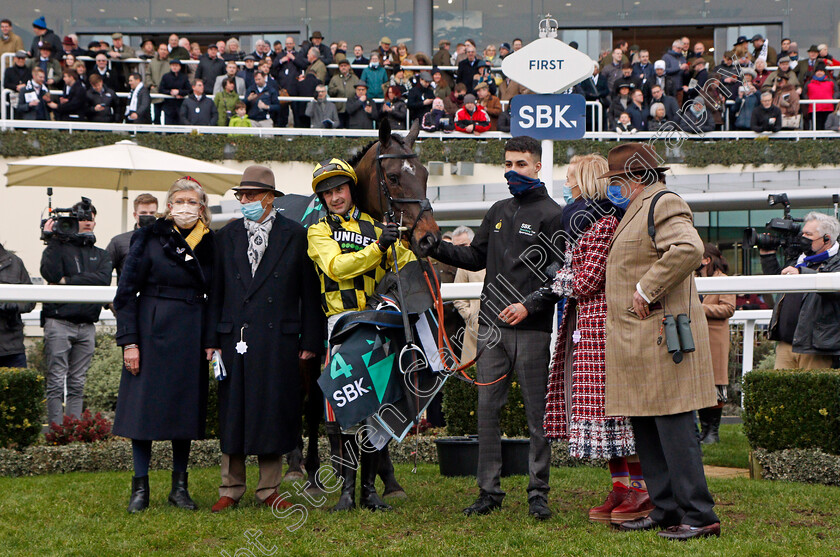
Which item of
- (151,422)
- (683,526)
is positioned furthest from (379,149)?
(683,526)

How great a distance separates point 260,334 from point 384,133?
1.39 meters

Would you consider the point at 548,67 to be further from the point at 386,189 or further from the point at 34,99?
Answer: the point at 34,99

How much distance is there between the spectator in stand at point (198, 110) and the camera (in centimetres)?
1780

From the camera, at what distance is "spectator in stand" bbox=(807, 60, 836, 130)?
1883 cm

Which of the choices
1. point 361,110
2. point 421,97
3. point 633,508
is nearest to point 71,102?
point 361,110

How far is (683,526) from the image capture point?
4723 mm

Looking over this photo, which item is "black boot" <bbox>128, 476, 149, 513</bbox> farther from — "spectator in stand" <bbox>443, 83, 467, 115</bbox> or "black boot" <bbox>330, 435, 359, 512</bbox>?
"spectator in stand" <bbox>443, 83, 467, 115</bbox>

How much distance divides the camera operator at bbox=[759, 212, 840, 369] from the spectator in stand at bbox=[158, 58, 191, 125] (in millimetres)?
12477

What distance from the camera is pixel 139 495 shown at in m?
5.74

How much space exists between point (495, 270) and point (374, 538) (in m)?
1.71

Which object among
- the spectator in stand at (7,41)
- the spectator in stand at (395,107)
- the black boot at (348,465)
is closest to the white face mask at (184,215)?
the black boot at (348,465)

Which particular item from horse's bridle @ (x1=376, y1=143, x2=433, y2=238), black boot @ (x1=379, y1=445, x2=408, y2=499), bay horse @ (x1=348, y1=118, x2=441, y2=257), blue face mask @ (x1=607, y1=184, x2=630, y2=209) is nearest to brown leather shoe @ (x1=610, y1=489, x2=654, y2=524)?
black boot @ (x1=379, y1=445, x2=408, y2=499)

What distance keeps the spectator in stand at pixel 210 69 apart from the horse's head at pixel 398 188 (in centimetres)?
1346

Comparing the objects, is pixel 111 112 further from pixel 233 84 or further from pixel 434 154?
pixel 434 154
